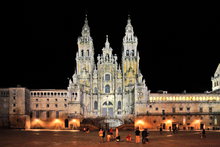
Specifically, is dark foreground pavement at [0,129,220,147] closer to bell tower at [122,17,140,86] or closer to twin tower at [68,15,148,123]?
twin tower at [68,15,148,123]

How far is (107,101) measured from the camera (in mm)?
112188

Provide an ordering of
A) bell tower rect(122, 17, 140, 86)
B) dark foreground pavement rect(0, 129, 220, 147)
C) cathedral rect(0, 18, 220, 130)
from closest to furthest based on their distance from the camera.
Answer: dark foreground pavement rect(0, 129, 220, 147), cathedral rect(0, 18, 220, 130), bell tower rect(122, 17, 140, 86)

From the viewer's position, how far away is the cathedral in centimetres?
10181

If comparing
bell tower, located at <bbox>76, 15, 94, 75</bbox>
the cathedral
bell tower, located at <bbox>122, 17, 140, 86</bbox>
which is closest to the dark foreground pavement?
the cathedral

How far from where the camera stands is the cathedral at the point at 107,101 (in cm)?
10181

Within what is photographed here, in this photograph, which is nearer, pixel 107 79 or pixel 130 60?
pixel 130 60

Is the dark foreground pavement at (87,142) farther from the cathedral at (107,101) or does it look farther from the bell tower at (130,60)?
the bell tower at (130,60)

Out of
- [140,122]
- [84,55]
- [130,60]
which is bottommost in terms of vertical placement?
[140,122]

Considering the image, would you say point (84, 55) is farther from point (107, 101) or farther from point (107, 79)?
point (107, 101)

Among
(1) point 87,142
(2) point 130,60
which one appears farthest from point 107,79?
Result: (1) point 87,142

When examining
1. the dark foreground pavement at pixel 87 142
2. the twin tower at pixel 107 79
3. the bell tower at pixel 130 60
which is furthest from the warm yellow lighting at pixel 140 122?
the dark foreground pavement at pixel 87 142

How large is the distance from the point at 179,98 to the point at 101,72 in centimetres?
2692

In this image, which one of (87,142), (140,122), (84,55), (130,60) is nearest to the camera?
(87,142)

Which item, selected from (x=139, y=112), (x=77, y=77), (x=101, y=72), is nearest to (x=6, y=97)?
(x=77, y=77)
